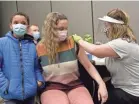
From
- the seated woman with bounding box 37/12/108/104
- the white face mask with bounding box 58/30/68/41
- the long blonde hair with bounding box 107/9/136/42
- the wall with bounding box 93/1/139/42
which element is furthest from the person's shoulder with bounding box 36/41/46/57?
the wall with bounding box 93/1/139/42

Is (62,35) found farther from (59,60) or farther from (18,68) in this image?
(18,68)

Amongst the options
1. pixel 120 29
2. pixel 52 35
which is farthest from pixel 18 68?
pixel 120 29

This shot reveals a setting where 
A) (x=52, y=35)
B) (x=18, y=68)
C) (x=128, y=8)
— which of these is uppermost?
(x=128, y=8)

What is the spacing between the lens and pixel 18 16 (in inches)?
78.2

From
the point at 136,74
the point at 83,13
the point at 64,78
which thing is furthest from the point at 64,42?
the point at 83,13

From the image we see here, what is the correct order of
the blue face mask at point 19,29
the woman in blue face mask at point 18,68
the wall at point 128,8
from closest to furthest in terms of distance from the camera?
the woman in blue face mask at point 18,68, the blue face mask at point 19,29, the wall at point 128,8

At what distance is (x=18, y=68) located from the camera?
1.88 meters

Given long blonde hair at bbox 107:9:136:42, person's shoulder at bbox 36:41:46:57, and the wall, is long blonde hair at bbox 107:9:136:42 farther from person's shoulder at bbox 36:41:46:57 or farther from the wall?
the wall

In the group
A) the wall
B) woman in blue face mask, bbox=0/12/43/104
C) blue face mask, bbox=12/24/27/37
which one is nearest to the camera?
woman in blue face mask, bbox=0/12/43/104

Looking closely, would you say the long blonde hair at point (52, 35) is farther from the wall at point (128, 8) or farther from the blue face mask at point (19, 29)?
the wall at point (128, 8)

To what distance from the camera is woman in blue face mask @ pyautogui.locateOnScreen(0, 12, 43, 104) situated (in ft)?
6.07

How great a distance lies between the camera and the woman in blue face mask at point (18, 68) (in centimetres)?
185

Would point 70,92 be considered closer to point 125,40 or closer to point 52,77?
point 52,77

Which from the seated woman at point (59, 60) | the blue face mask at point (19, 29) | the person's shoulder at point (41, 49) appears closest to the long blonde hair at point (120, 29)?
A: the seated woman at point (59, 60)
